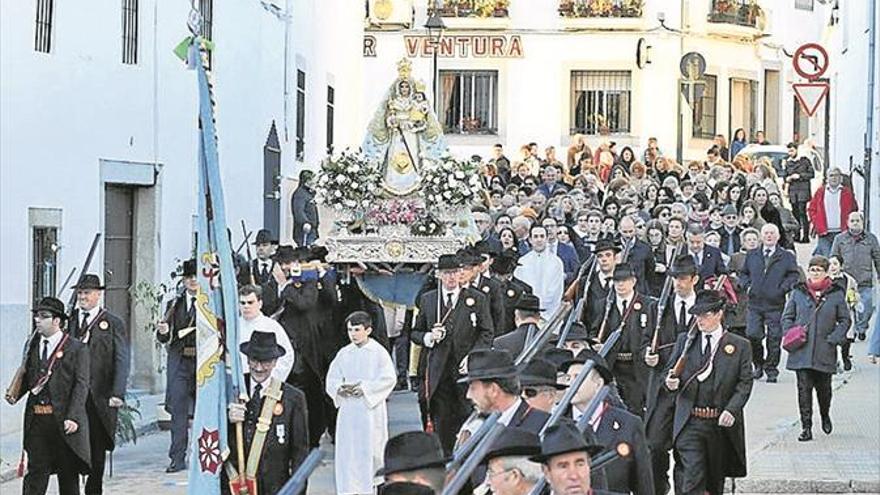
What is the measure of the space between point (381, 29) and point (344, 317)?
30428mm

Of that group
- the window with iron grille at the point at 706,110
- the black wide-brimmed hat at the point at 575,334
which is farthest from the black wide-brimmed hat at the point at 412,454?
the window with iron grille at the point at 706,110

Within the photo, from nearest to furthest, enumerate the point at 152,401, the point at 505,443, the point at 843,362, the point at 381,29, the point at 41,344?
the point at 505,443 < the point at 41,344 < the point at 152,401 < the point at 843,362 < the point at 381,29

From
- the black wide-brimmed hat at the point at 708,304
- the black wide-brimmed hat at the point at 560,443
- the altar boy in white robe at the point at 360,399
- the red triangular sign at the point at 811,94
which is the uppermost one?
the red triangular sign at the point at 811,94

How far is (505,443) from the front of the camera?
24.9 feet

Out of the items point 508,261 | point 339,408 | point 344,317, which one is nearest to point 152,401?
point 344,317

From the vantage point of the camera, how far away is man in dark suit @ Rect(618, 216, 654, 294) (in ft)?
72.9

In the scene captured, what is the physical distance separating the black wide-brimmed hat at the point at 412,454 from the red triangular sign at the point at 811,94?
737 inches

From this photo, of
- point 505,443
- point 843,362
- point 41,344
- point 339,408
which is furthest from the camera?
point 843,362

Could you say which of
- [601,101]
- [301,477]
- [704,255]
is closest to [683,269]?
[704,255]

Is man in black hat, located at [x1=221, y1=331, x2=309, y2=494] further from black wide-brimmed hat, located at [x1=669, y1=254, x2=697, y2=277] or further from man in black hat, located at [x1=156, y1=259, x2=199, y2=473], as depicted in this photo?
man in black hat, located at [x1=156, y1=259, x2=199, y2=473]

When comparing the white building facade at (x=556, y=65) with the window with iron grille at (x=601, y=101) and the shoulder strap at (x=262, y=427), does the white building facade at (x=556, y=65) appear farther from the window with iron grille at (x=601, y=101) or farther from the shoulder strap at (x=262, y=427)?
the shoulder strap at (x=262, y=427)

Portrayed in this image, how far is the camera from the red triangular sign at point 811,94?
2522cm

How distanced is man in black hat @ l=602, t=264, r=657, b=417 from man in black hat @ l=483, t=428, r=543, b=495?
29.4 ft

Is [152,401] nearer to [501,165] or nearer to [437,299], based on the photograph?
[437,299]
